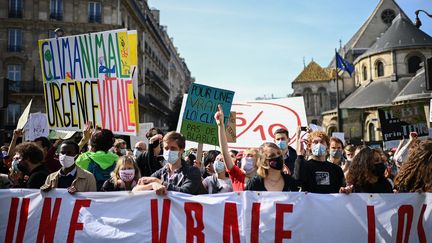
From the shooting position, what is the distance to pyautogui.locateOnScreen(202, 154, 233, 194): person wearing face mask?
529cm

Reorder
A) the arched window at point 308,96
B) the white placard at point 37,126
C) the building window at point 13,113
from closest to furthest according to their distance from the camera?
the white placard at point 37,126, the building window at point 13,113, the arched window at point 308,96

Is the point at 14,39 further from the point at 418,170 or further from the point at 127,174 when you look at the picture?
the point at 418,170

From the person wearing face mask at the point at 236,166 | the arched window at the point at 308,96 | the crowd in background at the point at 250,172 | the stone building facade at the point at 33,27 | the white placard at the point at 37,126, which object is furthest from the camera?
the arched window at the point at 308,96

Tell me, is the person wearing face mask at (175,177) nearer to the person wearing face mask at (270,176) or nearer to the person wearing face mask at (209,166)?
the person wearing face mask at (270,176)

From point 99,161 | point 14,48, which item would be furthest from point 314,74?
point 99,161

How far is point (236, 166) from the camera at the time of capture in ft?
15.9

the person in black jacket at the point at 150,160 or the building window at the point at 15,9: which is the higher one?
the building window at the point at 15,9

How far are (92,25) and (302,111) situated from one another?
1106 inches

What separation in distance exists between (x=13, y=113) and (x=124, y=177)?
30.0 m

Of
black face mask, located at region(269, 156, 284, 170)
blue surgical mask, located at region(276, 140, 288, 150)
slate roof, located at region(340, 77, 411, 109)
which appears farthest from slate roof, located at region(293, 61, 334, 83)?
black face mask, located at region(269, 156, 284, 170)

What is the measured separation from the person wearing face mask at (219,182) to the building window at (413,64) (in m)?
Result: 50.0

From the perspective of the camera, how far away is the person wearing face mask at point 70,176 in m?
4.42

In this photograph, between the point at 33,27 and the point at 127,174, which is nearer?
the point at 127,174

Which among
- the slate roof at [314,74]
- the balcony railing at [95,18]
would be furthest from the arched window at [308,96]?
the balcony railing at [95,18]
